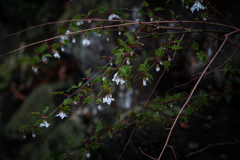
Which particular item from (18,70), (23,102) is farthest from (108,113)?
(18,70)

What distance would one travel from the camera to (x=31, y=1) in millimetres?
4297

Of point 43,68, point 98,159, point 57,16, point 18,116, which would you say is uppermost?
point 57,16

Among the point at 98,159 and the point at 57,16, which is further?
the point at 57,16

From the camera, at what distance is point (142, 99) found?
2186mm

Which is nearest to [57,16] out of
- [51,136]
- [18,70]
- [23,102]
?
[18,70]

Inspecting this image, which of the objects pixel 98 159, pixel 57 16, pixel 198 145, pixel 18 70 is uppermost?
pixel 57 16

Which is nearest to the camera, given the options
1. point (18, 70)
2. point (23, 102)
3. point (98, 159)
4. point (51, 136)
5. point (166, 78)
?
point (98, 159)

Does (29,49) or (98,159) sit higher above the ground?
(29,49)

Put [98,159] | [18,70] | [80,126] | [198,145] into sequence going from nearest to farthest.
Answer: [198,145], [98,159], [80,126], [18,70]

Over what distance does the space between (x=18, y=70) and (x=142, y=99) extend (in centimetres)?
355

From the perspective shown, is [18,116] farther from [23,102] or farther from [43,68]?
[43,68]

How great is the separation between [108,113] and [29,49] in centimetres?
287

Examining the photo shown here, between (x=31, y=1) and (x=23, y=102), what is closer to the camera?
(x=23, y=102)

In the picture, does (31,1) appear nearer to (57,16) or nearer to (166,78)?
(57,16)
